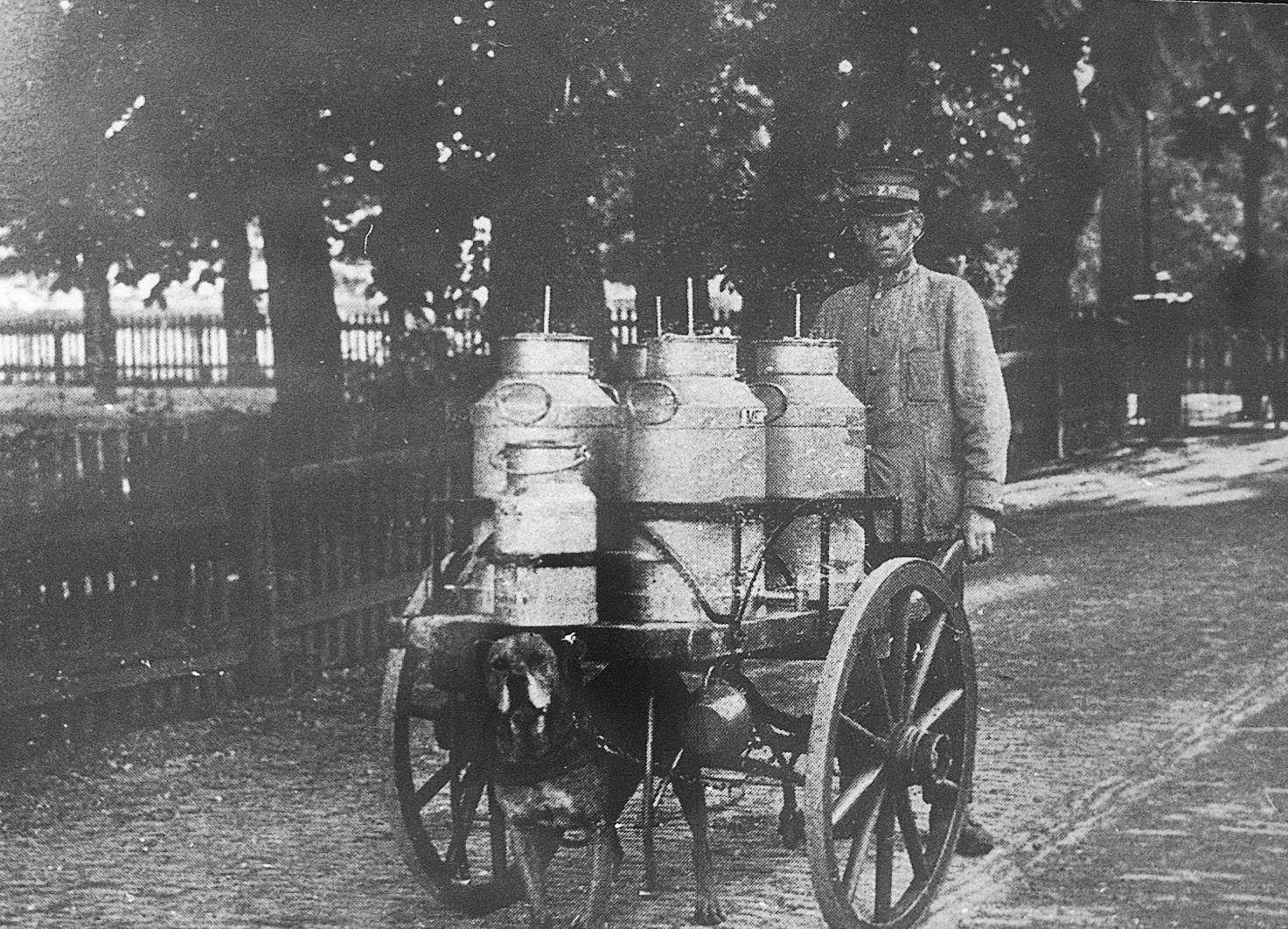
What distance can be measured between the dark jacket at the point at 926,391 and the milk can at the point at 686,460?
0.62 meters

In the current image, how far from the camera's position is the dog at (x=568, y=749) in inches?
108

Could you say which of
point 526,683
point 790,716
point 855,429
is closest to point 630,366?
point 855,429

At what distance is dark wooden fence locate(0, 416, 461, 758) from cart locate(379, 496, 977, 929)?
0.29 meters

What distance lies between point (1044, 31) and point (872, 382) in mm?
1173

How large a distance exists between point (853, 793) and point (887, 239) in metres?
1.35

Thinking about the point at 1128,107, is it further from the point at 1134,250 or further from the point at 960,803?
the point at 960,803

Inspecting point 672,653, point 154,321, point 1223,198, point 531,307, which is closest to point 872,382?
point 531,307

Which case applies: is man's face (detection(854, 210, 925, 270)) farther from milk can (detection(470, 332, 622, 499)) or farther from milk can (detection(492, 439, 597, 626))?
milk can (detection(492, 439, 597, 626))

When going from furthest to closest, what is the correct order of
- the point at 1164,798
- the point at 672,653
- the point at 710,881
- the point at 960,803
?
1. the point at 1164,798
2. the point at 960,803
3. the point at 710,881
4. the point at 672,653

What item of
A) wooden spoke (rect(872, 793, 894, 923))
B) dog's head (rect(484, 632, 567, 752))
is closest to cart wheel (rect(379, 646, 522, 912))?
dog's head (rect(484, 632, 567, 752))

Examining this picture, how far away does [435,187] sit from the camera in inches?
132

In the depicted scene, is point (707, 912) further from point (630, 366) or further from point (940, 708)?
point (630, 366)

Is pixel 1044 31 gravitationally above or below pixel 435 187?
above

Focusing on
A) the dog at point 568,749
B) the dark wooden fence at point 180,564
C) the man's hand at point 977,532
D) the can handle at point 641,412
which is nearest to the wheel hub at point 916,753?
the dog at point 568,749
